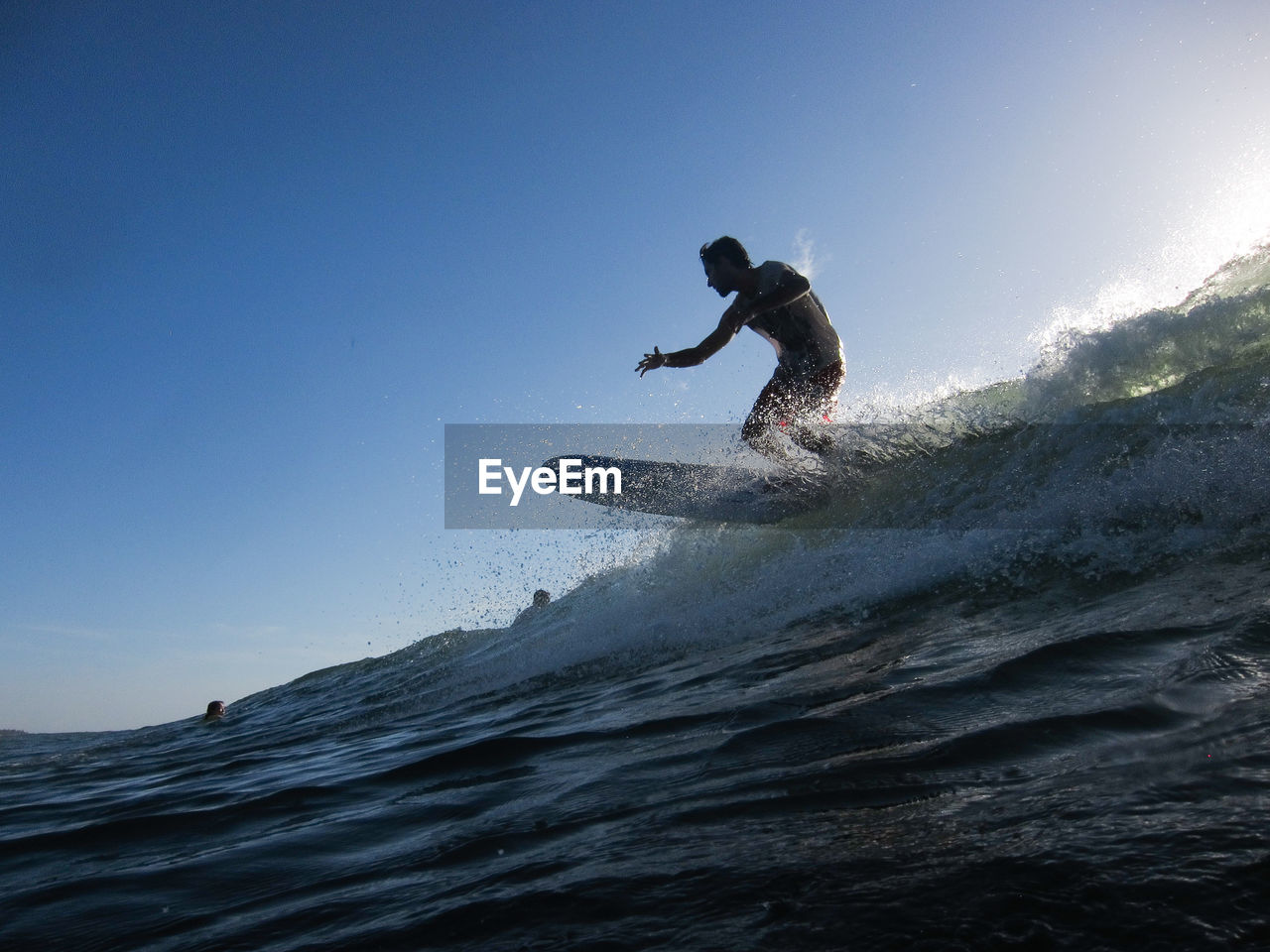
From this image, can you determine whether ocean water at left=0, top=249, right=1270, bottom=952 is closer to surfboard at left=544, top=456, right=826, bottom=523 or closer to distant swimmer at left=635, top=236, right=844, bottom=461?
surfboard at left=544, top=456, right=826, bottom=523

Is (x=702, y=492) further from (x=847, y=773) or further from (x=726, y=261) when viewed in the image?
(x=847, y=773)

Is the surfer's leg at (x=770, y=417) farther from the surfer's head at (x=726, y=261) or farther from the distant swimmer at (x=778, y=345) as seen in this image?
the surfer's head at (x=726, y=261)

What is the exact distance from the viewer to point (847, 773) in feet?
5.30

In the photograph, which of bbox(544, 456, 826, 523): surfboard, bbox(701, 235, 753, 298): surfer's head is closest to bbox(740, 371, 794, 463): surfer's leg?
bbox(544, 456, 826, 523): surfboard

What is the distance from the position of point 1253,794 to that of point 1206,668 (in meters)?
0.78

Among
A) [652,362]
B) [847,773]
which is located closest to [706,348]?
[652,362]

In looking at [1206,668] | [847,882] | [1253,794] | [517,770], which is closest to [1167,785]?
[1253,794]

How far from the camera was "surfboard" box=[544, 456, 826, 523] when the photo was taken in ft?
22.2

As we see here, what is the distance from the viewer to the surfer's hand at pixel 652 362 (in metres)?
6.52

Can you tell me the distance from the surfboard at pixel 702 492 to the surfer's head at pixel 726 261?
1.74 m

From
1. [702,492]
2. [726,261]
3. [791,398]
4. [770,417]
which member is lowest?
[702,492]

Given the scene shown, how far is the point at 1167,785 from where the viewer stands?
124cm

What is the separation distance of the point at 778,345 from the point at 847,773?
5663 millimetres

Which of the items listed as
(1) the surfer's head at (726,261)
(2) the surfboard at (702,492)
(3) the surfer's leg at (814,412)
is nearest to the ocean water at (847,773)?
(2) the surfboard at (702,492)
